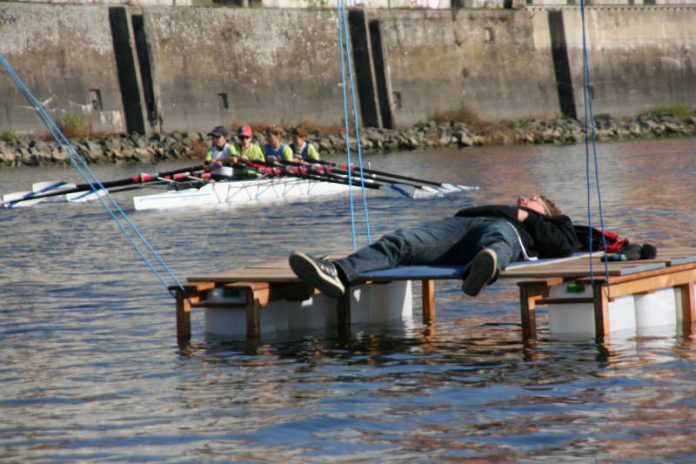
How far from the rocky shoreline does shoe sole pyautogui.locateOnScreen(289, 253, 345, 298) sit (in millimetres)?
25956

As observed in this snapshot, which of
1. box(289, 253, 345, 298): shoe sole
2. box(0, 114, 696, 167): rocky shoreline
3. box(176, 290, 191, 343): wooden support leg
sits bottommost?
box(0, 114, 696, 167): rocky shoreline

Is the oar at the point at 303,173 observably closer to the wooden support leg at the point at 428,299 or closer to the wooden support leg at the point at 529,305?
the wooden support leg at the point at 428,299

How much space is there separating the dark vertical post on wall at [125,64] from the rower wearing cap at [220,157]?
16555mm

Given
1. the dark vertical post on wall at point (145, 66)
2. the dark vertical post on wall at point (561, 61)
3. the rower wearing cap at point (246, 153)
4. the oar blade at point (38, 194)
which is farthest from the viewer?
the dark vertical post on wall at point (561, 61)

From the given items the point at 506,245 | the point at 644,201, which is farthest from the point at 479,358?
the point at 644,201

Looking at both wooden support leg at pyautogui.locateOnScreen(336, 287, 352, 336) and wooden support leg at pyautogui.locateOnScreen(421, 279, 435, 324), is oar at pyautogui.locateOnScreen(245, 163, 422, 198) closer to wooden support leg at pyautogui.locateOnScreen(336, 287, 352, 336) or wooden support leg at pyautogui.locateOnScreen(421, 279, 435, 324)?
wooden support leg at pyautogui.locateOnScreen(421, 279, 435, 324)

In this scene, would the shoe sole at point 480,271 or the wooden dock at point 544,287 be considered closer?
the shoe sole at point 480,271

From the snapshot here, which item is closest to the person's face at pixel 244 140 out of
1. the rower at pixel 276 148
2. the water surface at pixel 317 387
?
the rower at pixel 276 148

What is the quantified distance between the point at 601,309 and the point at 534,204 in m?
1.17

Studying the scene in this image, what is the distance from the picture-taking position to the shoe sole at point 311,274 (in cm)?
835

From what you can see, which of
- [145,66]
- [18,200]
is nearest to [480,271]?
[18,200]

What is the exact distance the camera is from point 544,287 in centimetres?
857

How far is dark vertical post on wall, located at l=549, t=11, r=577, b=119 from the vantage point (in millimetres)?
46406

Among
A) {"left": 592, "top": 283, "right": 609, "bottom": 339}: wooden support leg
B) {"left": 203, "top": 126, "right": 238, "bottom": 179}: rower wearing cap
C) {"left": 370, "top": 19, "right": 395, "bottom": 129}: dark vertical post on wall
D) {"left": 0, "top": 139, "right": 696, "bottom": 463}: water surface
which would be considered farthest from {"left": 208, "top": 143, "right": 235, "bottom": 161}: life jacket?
{"left": 370, "top": 19, "right": 395, "bottom": 129}: dark vertical post on wall
